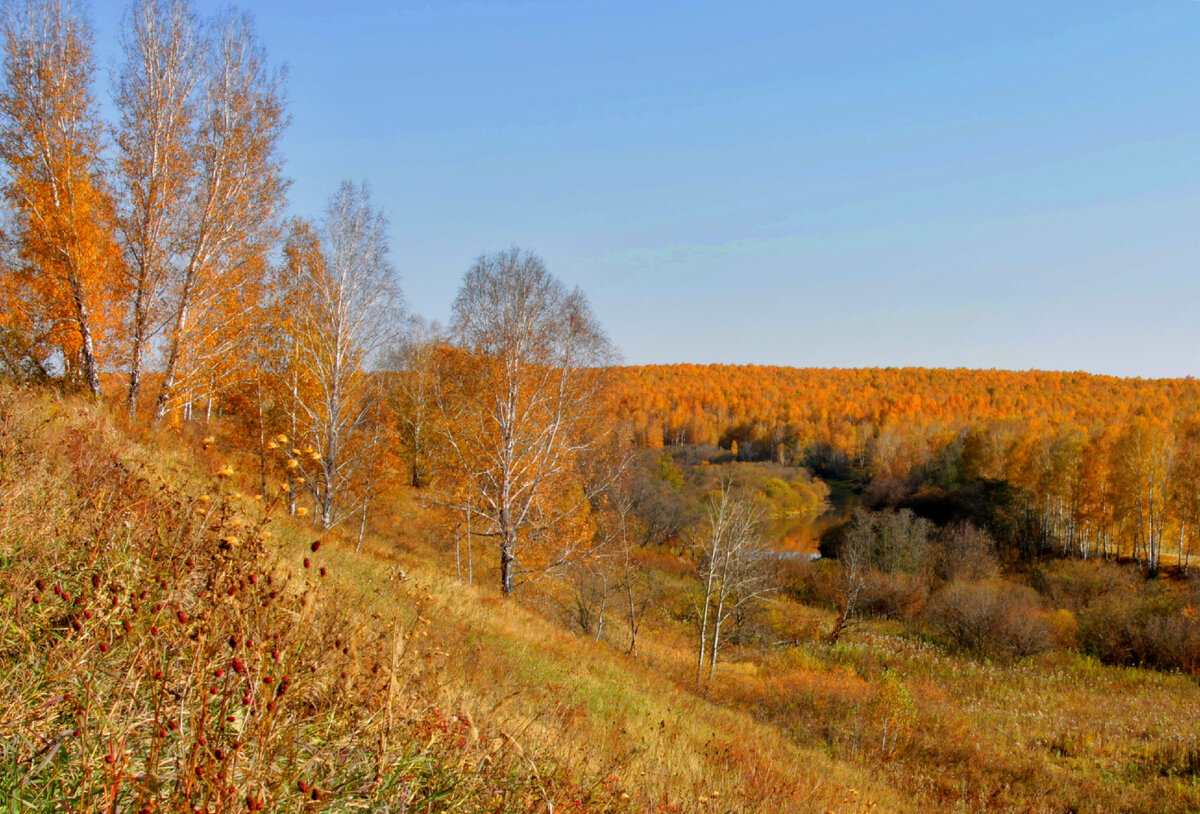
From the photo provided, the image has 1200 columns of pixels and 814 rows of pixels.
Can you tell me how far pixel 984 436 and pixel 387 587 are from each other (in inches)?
2659

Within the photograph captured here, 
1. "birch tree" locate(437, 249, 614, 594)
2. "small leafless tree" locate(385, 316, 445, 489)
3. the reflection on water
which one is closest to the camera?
"birch tree" locate(437, 249, 614, 594)

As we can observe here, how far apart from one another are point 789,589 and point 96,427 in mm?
35770

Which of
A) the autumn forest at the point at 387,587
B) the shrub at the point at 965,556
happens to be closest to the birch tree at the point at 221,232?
the autumn forest at the point at 387,587

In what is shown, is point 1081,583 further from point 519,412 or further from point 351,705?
point 351,705

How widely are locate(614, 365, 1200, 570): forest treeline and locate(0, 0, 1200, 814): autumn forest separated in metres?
3.07

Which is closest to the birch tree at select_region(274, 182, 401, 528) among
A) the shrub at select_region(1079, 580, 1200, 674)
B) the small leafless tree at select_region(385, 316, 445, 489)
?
the small leafless tree at select_region(385, 316, 445, 489)

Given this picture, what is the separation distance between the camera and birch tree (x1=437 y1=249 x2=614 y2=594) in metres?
15.5

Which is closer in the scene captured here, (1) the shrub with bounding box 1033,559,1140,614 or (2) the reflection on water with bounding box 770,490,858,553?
(1) the shrub with bounding box 1033,559,1140,614

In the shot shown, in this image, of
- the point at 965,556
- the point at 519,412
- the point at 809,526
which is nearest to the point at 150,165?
the point at 519,412

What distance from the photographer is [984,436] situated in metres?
62.8

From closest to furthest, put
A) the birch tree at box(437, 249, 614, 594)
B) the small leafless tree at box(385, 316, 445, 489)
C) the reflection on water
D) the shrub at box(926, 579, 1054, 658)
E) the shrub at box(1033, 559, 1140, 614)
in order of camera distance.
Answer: the birch tree at box(437, 249, 614, 594) → the shrub at box(926, 579, 1054, 658) → the small leafless tree at box(385, 316, 445, 489) → the shrub at box(1033, 559, 1140, 614) → the reflection on water

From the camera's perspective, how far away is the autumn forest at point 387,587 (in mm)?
2754

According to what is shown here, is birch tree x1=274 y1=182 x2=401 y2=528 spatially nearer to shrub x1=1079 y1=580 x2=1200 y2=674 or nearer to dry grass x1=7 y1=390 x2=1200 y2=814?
Answer: dry grass x1=7 y1=390 x2=1200 y2=814

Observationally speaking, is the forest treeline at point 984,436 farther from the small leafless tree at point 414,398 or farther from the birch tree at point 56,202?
the birch tree at point 56,202
